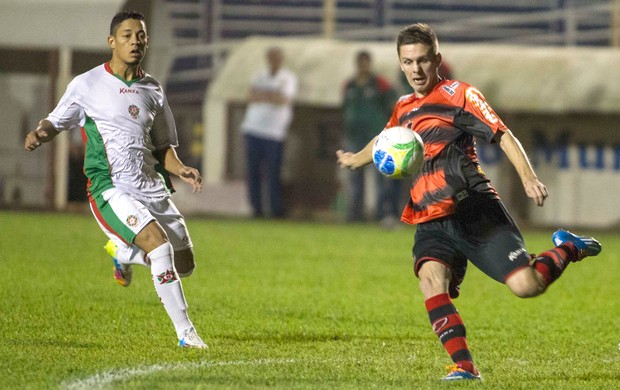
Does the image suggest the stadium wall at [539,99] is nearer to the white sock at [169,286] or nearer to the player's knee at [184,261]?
the player's knee at [184,261]

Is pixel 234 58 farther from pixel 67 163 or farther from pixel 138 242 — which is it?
pixel 138 242

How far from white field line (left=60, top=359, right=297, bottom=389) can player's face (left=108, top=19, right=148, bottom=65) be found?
1.94m

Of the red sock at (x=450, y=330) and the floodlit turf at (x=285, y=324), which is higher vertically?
the red sock at (x=450, y=330)

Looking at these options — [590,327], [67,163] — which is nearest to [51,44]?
[67,163]

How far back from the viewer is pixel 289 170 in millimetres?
21281

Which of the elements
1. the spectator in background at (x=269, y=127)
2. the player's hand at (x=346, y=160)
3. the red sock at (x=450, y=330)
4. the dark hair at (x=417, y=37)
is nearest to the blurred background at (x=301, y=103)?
the spectator in background at (x=269, y=127)

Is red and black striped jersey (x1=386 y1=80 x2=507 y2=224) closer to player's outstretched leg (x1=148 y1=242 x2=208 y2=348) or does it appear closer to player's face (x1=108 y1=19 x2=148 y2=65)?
player's outstretched leg (x1=148 y1=242 x2=208 y2=348)

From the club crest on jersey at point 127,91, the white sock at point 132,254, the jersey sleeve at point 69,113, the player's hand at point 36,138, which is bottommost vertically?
the white sock at point 132,254

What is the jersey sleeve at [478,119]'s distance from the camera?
6305mm

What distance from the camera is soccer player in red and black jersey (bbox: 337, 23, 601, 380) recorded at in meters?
6.16

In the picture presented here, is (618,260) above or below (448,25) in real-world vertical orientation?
below

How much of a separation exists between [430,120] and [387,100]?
12.0 metres

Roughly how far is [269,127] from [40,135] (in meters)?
12.1

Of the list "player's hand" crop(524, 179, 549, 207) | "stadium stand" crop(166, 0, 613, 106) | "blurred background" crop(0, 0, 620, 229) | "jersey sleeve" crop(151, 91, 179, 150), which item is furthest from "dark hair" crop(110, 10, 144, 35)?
"stadium stand" crop(166, 0, 613, 106)
